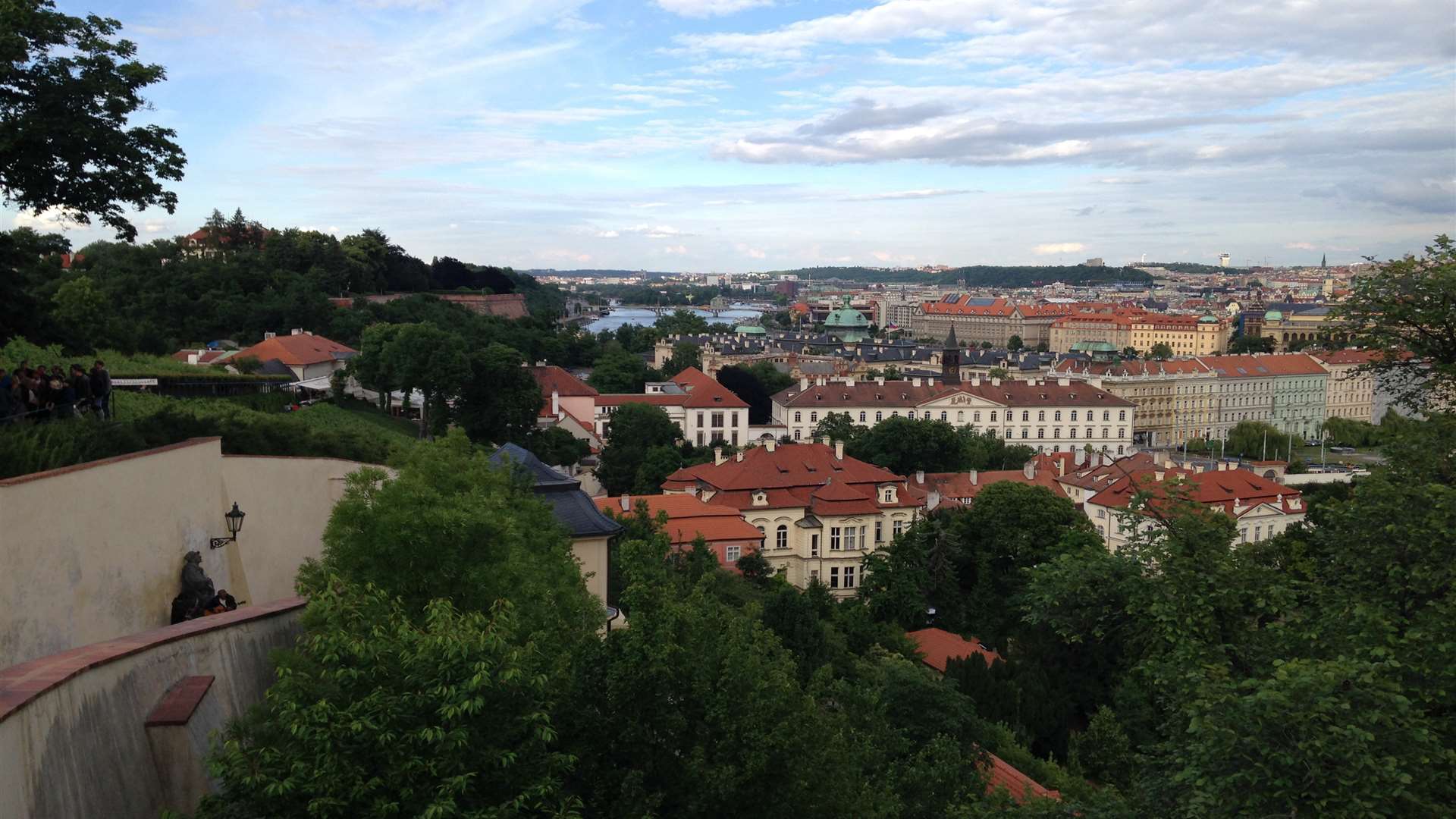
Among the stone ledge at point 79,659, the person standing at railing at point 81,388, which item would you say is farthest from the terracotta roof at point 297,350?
the stone ledge at point 79,659

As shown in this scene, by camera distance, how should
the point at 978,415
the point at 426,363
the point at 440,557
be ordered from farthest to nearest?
the point at 978,415
the point at 426,363
the point at 440,557

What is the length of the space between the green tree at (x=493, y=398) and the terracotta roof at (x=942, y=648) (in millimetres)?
20391

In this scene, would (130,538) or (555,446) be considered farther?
(555,446)

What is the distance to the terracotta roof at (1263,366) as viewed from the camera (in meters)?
106

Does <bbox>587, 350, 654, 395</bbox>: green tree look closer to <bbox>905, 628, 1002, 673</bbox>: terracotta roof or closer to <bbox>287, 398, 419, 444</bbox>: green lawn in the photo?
<bbox>287, 398, 419, 444</bbox>: green lawn

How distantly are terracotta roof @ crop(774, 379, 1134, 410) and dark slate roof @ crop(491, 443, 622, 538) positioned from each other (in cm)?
6234

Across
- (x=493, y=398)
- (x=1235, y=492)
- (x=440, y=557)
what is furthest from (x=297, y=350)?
(x=1235, y=492)

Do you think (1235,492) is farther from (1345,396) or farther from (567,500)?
(1345,396)

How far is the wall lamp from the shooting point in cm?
1349

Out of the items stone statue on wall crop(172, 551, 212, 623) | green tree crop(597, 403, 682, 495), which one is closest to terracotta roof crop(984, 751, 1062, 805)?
stone statue on wall crop(172, 551, 212, 623)

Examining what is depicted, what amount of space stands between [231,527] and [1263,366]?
110m

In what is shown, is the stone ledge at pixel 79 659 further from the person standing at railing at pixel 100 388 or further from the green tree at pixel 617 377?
the green tree at pixel 617 377

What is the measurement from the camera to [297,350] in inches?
1713

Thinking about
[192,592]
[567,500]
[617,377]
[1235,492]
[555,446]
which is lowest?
[1235,492]
